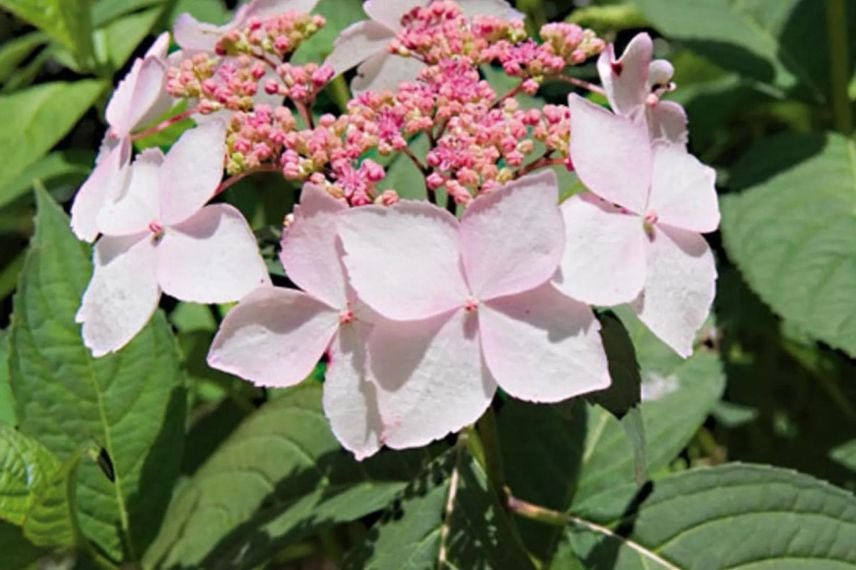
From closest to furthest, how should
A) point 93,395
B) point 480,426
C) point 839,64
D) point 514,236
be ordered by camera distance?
point 514,236 < point 480,426 < point 93,395 < point 839,64

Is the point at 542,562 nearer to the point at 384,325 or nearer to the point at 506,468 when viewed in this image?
the point at 506,468

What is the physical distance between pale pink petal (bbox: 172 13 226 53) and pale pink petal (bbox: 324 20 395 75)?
9 cm

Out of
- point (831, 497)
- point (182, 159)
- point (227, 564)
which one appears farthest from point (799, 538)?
point (182, 159)

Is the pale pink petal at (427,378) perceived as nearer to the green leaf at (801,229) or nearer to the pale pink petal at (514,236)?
the pale pink petal at (514,236)

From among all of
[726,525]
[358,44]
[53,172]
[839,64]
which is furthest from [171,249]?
[839,64]

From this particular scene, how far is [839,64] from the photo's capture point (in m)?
1.61

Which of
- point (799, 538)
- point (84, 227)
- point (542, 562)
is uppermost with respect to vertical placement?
point (84, 227)

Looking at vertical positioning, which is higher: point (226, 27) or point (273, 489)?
point (226, 27)

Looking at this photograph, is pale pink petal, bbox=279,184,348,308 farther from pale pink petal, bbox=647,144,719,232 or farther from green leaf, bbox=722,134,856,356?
green leaf, bbox=722,134,856,356

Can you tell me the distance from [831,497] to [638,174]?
0.37m

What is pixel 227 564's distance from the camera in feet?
3.70

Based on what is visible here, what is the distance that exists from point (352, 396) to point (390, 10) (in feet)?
1.18

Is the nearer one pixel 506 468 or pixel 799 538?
pixel 799 538

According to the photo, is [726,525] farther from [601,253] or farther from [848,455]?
[601,253]
